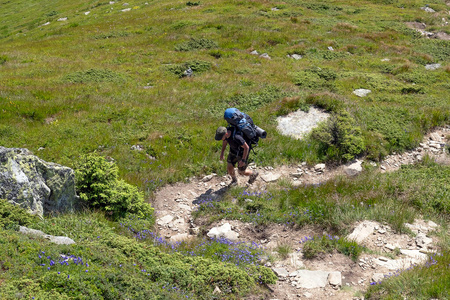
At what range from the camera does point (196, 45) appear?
26.2 m

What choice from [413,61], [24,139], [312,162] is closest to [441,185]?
[312,162]

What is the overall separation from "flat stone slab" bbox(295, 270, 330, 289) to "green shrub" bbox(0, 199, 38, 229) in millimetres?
5295

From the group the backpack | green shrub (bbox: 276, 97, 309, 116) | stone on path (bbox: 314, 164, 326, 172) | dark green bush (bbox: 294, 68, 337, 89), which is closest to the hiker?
the backpack

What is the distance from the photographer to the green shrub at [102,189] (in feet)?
27.0

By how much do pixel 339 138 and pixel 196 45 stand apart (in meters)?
17.1

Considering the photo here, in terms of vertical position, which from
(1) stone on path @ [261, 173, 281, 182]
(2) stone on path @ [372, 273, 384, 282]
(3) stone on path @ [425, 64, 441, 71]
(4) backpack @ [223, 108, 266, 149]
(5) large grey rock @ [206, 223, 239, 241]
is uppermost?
(4) backpack @ [223, 108, 266, 149]

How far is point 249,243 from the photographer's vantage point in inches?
309

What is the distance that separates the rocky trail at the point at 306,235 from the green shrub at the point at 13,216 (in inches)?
120

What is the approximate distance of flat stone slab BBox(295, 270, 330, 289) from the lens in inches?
253

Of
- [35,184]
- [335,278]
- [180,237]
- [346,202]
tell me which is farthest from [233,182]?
[35,184]

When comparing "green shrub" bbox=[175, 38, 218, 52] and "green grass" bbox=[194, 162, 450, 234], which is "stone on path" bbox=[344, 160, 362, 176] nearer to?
"green grass" bbox=[194, 162, 450, 234]

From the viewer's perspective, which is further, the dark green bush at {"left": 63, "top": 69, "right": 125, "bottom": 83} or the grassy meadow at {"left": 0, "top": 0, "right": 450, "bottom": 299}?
the dark green bush at {"left": 63, "top": 69, "right": 125, "bottom": 83}

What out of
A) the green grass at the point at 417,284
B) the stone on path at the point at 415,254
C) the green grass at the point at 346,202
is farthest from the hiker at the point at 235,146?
the green grass at the point at 417,284

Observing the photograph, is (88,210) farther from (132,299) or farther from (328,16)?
(328,16)
